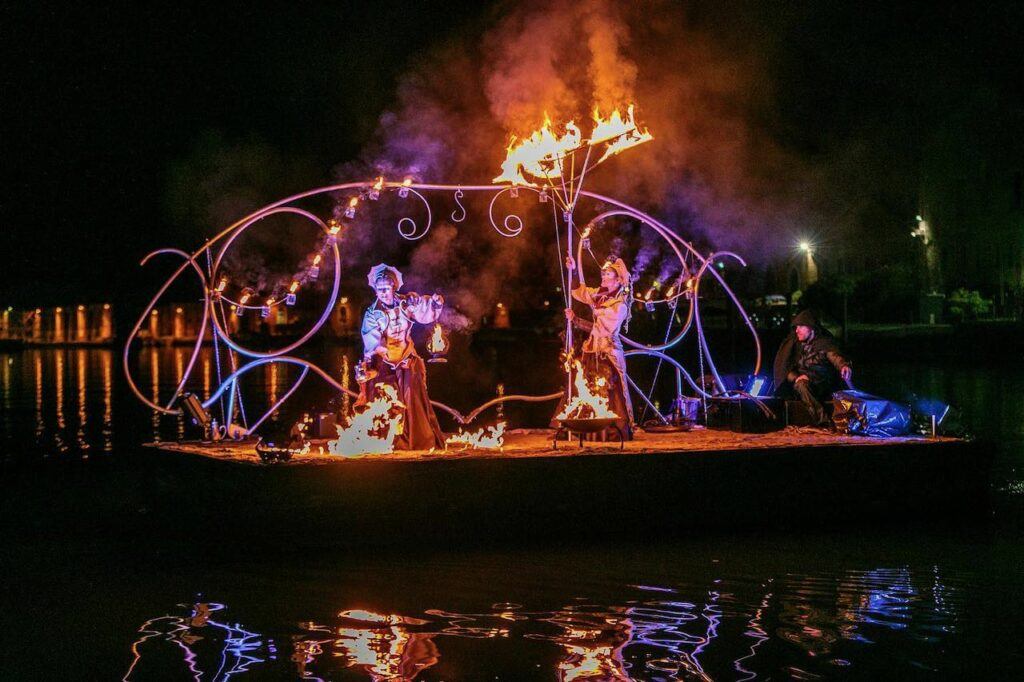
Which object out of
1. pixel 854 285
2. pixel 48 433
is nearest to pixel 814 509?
pixel 48 433

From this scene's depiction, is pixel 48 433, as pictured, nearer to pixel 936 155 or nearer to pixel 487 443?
Answer: pixel 487 443

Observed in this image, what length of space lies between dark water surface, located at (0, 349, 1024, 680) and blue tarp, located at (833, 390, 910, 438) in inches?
54.8

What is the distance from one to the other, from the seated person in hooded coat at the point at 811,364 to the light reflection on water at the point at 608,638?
4.69 metres

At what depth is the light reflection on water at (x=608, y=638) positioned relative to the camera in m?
6.85

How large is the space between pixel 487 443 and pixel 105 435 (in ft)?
34.1

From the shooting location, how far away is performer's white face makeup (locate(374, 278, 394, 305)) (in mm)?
11906

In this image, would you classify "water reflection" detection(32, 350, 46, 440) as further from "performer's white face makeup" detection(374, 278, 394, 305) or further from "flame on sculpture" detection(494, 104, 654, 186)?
"flame on sculpture" detection(494, 104, 654, 186)

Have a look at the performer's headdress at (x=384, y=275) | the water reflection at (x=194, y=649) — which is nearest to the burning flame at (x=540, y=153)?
the performer's headdress at (x=384, y=275)

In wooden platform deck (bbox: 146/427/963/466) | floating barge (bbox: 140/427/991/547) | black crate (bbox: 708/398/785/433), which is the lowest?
floating barge (bbox: 140/427/991/547)

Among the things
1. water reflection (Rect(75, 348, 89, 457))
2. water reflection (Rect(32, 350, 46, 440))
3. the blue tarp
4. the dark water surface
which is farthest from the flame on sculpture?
water reflection (Rect(32, 350, 46, 440))

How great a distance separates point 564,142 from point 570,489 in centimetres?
405

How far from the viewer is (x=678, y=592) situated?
8766 millimetres

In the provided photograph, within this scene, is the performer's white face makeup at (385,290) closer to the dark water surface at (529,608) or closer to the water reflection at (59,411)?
the dark water surface at (529,608)

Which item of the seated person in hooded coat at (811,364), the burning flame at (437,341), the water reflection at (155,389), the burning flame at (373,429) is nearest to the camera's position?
the burning flame at (373,429)
